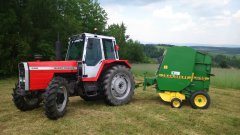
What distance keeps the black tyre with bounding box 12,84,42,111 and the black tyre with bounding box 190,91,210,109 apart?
473 centimetres

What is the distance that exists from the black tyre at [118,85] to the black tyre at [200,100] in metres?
2.01

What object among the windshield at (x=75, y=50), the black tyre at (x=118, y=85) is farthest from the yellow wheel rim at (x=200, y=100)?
the windshield at (x=75, y=50)

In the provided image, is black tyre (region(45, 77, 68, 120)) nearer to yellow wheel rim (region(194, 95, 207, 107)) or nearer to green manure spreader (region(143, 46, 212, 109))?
green manure spreader (region(143, 46, 212, 109))

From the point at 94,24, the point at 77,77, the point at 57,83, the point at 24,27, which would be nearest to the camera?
the point at 57,83

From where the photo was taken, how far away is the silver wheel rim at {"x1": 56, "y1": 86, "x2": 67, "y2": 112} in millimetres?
7646

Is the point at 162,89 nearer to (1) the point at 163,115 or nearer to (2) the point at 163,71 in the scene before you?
(2) the point at 163,71

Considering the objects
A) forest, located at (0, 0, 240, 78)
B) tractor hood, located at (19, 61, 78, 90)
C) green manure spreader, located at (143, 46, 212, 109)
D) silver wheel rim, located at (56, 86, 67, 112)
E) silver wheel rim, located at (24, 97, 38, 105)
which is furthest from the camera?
forest, located at (0, 0, 240, 78)

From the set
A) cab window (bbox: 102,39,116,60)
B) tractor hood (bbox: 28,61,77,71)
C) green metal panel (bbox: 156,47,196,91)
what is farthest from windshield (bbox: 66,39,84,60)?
green metal panel (bbox: 156,47,196,91)

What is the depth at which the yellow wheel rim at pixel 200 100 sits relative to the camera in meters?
9.30

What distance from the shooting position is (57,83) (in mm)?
7363

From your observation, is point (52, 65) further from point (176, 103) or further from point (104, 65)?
point (176, 103)

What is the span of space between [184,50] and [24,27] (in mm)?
13795

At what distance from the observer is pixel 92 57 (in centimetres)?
888

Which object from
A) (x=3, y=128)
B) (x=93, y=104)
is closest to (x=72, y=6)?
(x=93, y=104)
